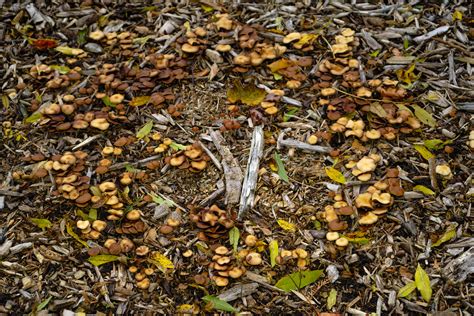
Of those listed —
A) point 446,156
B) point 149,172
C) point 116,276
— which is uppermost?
point 446,156

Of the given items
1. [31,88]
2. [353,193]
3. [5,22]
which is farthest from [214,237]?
[5,22]

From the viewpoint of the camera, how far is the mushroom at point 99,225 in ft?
12.1

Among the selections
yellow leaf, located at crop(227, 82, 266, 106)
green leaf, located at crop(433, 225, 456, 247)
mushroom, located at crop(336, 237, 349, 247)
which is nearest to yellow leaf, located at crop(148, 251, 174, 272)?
mushroom, located at crop(336, 237, 349, 247)

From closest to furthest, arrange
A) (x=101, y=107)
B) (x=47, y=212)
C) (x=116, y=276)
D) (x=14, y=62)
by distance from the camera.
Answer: (x=116, y=276)
(x=47, y=212)
(x=101, y=107)
(x=14, y=62)

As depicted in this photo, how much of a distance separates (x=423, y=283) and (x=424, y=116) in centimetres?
138

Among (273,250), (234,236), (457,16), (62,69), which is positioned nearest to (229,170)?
(234,236)

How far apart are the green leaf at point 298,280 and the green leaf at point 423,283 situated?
24.7 inches

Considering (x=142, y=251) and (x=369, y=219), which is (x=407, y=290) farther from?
(x=142, y=251)

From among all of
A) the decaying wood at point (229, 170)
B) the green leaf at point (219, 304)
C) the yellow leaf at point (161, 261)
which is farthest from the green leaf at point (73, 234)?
the decaying wood at point (229, 170)

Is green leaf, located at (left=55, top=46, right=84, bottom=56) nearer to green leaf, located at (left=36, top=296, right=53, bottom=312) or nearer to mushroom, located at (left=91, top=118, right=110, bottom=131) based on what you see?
mushroom, located at (left=91, top=118, right=110, bottom=131)

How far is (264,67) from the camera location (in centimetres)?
454

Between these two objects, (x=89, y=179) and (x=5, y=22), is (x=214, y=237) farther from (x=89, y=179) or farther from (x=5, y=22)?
(x=5, y=22)

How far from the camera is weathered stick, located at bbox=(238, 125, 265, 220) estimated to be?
149 inches

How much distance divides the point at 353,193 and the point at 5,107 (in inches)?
120
